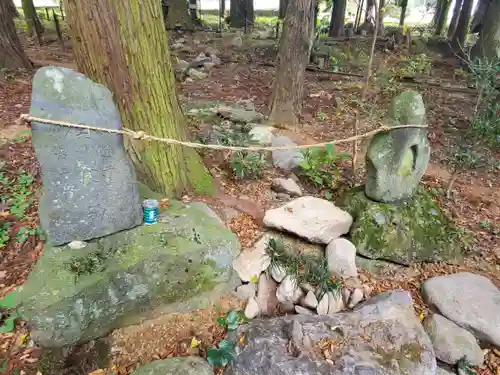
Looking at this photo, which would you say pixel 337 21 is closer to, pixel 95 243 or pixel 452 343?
pixel 452 343

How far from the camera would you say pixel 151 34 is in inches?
130

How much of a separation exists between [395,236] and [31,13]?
43.6ft

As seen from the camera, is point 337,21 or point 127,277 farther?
point 337,21

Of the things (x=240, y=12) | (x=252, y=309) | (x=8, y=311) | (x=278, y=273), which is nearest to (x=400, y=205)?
(x=278, y=273)

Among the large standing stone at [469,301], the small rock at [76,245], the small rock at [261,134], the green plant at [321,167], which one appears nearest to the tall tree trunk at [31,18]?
the small rock at [261,134]

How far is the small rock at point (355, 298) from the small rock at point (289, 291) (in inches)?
18.2

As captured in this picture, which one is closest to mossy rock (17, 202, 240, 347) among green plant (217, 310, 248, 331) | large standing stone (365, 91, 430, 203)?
green plant (217, 310, 248, 331)

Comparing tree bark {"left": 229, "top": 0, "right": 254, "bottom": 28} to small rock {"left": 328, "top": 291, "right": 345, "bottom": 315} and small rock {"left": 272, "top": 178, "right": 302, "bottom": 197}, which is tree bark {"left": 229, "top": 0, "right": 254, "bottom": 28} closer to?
small rock {"left": 272, "top": 178, "right": 302, "bottom": 197}

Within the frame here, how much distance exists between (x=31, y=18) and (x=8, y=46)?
5.66 m

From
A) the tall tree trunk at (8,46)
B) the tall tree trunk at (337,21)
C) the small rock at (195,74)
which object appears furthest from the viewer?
the tall tree trunk at (337,21)

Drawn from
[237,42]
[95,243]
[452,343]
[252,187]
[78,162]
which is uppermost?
[78,162]

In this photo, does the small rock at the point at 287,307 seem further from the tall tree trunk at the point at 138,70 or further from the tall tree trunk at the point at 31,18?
the tall tree trunk at the point at 31,18

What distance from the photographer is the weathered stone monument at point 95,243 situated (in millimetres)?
2488

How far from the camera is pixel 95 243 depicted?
2850 millimetres
